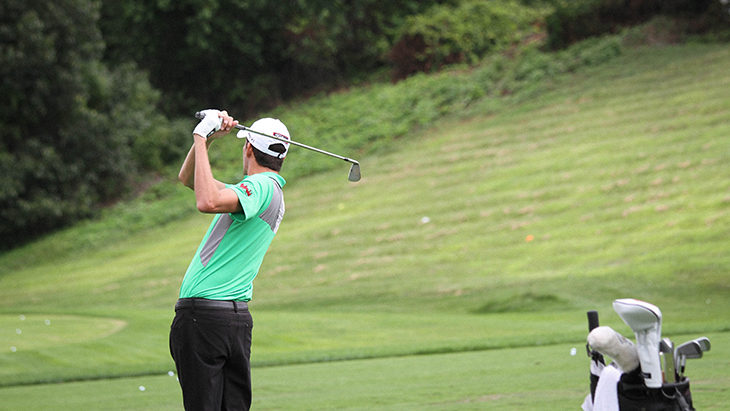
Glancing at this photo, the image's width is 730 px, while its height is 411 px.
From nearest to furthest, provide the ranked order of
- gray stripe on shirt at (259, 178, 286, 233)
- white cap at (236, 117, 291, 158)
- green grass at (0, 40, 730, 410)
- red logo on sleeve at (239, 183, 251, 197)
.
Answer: red logo on sleeve at (239, 183, 251, 197), gray stripe on shirt at (259, 178, 286, 233), white cap at (236, 117, 291, 158), green grass at (0, 40, 730, 410)

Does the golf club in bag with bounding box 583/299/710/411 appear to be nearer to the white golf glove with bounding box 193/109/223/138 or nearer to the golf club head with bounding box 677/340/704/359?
the golf club head with bounding box 677/340/704/359

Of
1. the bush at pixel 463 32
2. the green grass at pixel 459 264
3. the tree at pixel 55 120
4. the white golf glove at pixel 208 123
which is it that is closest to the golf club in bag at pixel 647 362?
the white golf glove at pixel 208 123

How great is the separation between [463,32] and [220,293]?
2732 cm

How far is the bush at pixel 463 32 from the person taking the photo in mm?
29312

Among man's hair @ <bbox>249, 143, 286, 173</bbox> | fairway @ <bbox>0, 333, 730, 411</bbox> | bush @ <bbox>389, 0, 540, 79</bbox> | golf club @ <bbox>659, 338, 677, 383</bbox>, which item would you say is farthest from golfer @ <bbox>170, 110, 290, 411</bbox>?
bush @ <bbox>389, 0, 540, 79</bbox>

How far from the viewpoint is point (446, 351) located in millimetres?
8250

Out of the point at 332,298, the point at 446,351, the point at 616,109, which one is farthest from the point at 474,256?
the point at 446,351

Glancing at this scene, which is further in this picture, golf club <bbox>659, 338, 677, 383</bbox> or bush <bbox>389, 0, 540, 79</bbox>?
bush <bbox>389, 0, 540, 79</bbox>

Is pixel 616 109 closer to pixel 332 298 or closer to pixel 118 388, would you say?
pixel 332 298

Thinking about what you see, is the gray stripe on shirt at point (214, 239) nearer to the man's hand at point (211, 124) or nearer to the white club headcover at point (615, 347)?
the man's hand at point (211, 124)

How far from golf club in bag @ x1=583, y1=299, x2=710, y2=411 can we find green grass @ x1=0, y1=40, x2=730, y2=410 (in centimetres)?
209

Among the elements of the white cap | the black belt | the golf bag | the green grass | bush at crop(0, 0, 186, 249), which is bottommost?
the green grass

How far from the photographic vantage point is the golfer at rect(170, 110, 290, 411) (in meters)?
3.20

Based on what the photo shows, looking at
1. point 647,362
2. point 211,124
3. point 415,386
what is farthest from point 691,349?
point 415,386
